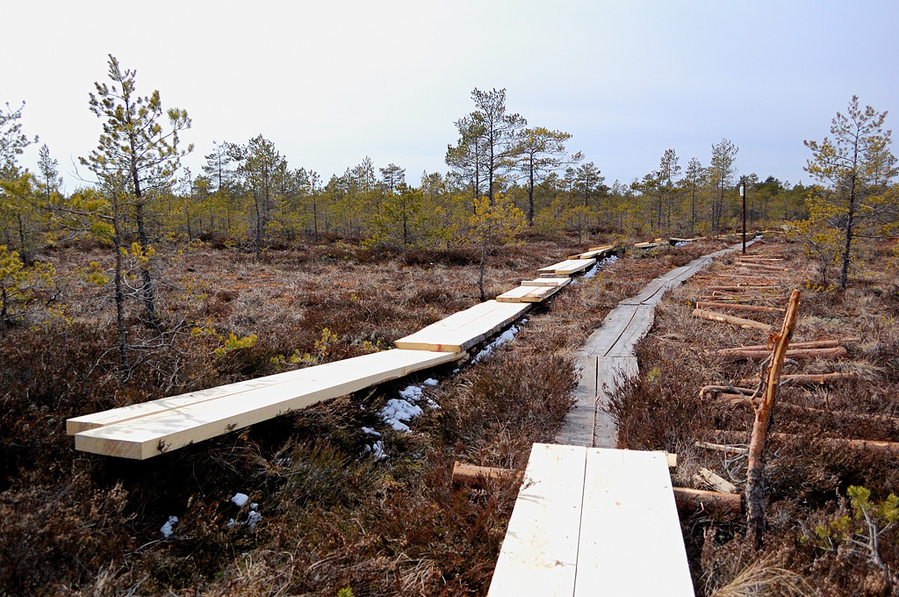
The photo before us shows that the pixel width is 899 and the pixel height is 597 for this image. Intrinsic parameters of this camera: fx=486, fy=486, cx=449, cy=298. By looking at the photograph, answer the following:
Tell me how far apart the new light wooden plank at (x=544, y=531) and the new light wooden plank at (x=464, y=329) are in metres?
3.02

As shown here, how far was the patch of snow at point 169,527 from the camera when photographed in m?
Answer: 2.57

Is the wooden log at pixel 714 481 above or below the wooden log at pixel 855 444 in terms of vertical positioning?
below

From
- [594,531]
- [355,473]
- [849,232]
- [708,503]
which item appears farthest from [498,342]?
[849,232]

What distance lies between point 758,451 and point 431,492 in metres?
1.69

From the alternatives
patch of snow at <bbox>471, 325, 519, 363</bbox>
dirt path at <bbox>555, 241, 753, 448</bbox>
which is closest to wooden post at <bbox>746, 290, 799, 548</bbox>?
dirt path at <bbox>555, 241, 753, 448</bbox>

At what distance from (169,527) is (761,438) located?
121 inches

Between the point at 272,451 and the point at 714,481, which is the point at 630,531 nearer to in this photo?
the point at 714,481

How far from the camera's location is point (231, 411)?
326 cm

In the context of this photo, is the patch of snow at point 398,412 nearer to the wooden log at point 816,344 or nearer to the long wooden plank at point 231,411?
the long wooden plank at point 231,411

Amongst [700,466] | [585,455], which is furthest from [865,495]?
[585,455]

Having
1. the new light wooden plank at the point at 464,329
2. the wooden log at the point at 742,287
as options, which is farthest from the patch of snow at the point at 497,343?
the wooden log at the point at 742,287

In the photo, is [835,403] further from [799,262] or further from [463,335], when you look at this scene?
[799,262]

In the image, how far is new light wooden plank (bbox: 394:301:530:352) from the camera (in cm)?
588

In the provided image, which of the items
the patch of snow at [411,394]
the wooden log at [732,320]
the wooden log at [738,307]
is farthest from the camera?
the wooden log at [738,307]
